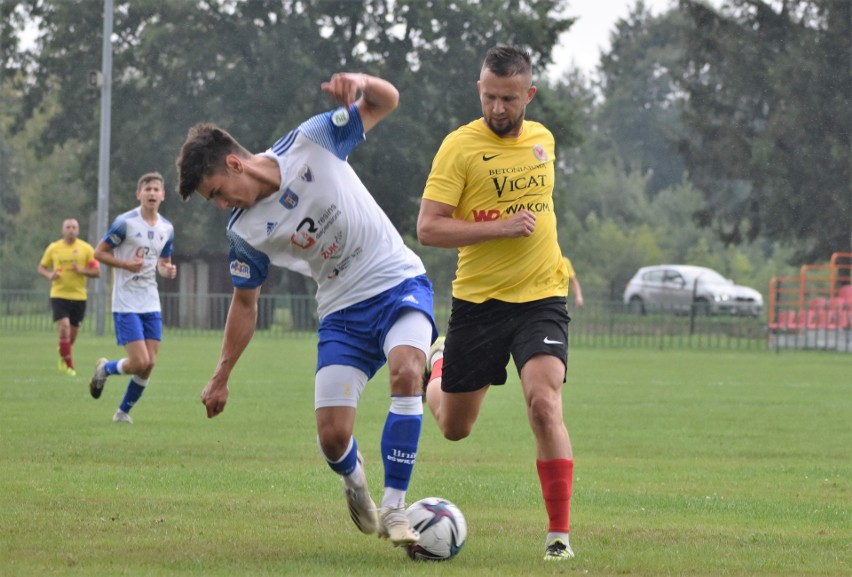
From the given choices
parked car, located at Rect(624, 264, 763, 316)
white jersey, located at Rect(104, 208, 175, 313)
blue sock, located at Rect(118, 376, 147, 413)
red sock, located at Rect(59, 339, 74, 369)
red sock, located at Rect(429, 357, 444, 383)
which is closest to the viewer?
red sock, located at Rect(429, 357, 444, 383)

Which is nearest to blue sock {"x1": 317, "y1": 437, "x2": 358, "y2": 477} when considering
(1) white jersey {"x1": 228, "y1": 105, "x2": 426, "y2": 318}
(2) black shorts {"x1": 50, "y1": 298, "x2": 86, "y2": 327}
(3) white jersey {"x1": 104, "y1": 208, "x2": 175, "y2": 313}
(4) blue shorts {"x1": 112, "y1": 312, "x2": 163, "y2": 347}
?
(1) white jersey {"x1": 228, "y1": 105, "x2": 426, "y2": 318}

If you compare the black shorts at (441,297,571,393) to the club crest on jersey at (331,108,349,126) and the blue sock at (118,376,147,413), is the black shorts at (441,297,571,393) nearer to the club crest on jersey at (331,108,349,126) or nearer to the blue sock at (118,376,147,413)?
the club crest on jersey at (331,108,349,126)

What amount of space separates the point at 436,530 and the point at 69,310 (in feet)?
54.7

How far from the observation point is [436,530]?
634 centimetres

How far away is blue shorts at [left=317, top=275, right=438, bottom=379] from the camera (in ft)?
21.3

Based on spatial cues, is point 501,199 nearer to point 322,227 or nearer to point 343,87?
point 322,227

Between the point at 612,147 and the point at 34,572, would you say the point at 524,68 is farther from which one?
the point at 612,147

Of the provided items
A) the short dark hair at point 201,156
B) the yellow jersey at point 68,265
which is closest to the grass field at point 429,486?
the short dark hair at point 201,156

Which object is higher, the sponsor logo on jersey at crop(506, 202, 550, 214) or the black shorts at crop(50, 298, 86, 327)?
the sponsor logo on jersey at crop(506, 202, 550, 214)

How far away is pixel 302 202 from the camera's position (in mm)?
6375

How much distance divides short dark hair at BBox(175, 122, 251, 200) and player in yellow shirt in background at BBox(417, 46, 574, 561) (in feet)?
3.03

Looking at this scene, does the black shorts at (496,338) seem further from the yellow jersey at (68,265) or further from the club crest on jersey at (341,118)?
the yellow jersey at (68,265)

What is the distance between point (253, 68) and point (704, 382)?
2927cm

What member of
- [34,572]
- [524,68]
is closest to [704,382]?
[524,68]
